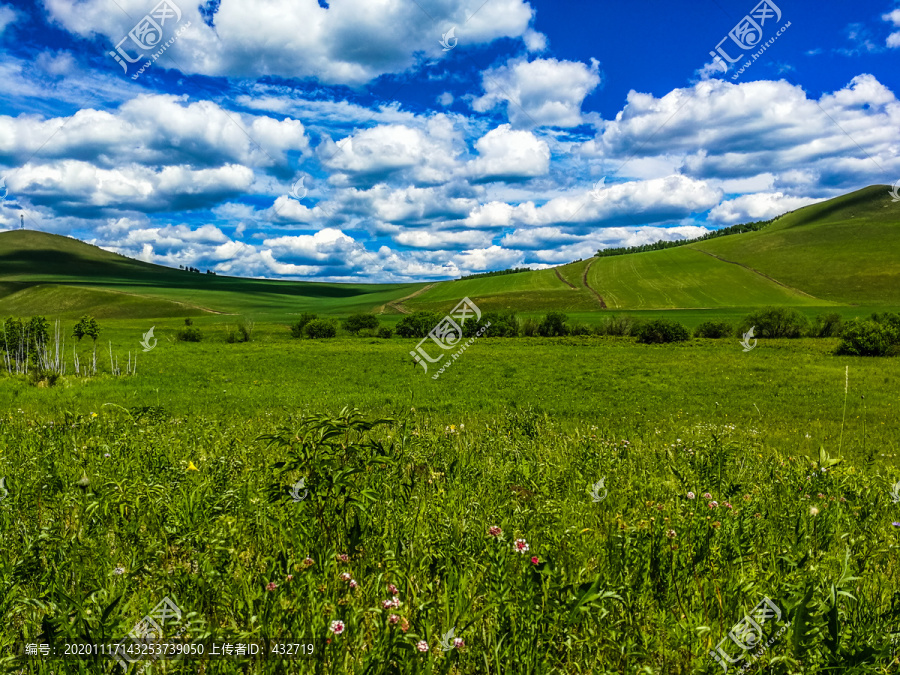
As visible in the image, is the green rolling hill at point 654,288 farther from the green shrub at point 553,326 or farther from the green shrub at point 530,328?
the green shrub at point 530,328

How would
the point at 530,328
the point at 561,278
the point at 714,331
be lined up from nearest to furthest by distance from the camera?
the point at 714,331, the point at 530,328, the point at 561,278

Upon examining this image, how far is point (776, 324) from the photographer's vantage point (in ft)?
212

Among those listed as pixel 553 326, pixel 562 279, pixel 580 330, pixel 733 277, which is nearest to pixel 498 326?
pixel 553 326

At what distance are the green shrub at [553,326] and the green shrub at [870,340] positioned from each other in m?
30.7

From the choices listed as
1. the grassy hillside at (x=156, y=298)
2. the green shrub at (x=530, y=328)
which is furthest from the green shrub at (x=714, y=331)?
the grassy hillside at (x=156, y=298)

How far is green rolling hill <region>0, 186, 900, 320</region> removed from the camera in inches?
4454

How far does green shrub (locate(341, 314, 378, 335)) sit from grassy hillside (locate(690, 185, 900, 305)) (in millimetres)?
106676

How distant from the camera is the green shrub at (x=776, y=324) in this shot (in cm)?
6378

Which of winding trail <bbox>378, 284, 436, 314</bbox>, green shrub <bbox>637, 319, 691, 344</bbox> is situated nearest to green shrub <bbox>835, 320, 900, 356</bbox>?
green shrub <bbox>637, 319, 691, 344</bbox>

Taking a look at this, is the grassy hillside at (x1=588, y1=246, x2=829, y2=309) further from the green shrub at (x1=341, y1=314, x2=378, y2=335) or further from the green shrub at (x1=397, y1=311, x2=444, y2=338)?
the green shrub at (x1=341, y1=314, x2=378, y2=335)

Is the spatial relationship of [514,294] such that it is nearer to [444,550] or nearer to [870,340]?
[870,340]

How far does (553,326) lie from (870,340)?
110 feet

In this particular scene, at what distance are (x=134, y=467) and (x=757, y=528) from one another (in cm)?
620

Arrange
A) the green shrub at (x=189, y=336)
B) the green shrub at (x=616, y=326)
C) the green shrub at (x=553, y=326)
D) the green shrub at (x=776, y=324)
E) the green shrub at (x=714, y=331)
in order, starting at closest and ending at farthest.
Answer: the green shrub at (x=189, y=336) < the green shrub at (x=776, y=324) < the green shrub at (x=714, y=331) < the green shrub at (x=616, y=326) < the green shrub at (x=553, y=326)
